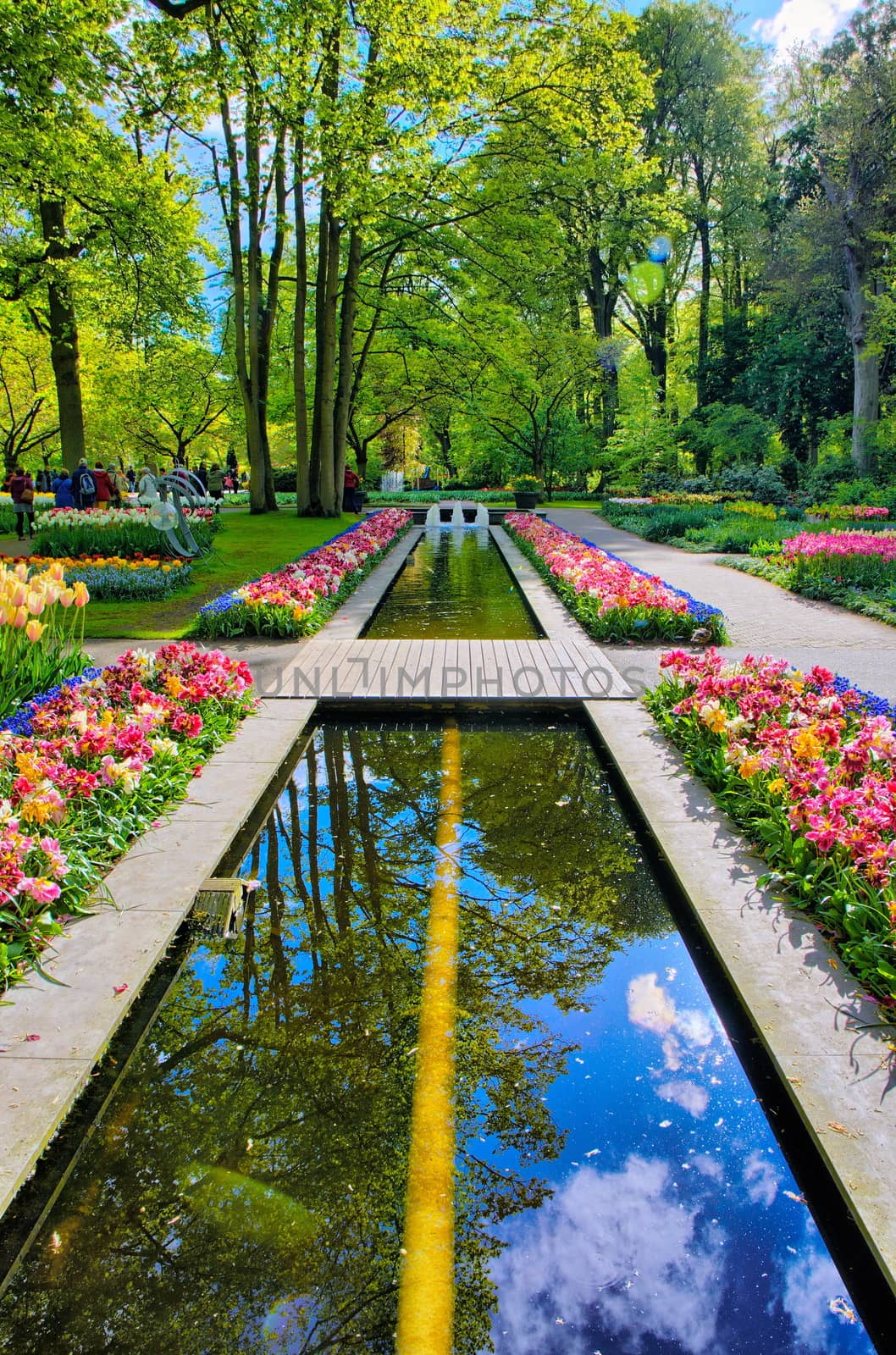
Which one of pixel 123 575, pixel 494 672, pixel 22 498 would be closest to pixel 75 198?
pixel 22 498

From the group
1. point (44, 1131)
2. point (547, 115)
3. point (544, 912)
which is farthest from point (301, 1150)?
point (547, 115)

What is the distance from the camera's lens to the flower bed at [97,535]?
14570 millimetres

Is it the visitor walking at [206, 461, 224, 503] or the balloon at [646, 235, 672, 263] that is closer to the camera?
the visitor walking at [206, 461, 224, 503]

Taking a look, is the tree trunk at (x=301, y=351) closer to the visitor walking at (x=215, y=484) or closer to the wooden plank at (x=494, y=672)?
the visitor walking at (x=215, y=484)

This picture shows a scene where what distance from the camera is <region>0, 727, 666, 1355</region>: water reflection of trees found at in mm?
2188

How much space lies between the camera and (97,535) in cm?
1468

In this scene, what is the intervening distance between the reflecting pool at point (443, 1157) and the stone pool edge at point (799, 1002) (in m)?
0.17

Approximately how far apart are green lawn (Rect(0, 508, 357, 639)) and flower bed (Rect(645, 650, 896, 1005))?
6226mm

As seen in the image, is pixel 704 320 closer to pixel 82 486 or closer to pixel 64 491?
pixel 82 486

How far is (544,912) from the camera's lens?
4125 millimetres

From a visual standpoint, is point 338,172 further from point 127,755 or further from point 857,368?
point 857,368

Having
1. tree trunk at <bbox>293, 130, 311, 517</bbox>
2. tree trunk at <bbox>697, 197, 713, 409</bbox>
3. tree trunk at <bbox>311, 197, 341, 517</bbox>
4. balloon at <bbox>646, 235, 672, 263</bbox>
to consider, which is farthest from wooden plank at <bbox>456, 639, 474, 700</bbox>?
balloon at <bbox>646, 235, 672, 263</bbox>

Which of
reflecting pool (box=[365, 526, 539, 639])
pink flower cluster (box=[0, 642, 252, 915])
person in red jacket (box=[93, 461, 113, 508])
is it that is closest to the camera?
pink flower cluster (box=[0, 642, 252, 915])

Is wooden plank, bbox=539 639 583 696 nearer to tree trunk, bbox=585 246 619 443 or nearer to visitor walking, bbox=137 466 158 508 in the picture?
visitor walking, bbox=137 466 158 508
